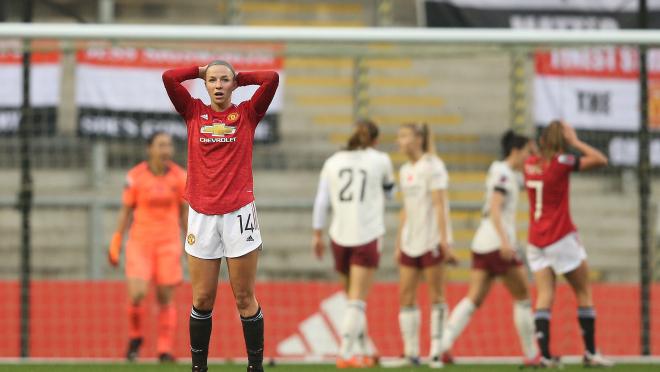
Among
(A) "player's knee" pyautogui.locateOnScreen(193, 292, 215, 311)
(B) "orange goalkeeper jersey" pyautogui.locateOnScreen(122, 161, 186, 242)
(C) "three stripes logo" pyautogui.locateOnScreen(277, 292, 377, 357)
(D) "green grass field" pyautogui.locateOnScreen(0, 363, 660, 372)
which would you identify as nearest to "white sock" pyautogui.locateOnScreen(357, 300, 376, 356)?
(D) "green grass field" pyautogui.locateOnScreen(0, 363, 660, 372)

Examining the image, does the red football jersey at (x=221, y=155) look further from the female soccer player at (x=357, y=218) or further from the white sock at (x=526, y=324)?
the white sock at (x=526, y=324)

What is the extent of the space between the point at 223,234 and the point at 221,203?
0.65 ft

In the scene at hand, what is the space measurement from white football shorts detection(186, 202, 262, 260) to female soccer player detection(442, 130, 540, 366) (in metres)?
4.31

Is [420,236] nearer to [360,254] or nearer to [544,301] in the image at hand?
[360,254]

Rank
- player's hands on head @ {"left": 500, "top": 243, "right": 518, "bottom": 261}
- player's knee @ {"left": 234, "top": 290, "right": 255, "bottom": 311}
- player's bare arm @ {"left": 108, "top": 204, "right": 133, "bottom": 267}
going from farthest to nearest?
player's bare arm @ {"left": 108, "top": 204, "right": 133, "bottom": 267} < player's hands on head @ {"left": 500, "top": 243, "right": 518, "bottom": 261} < player's knee @ {"left": 234, "top": 290, "right": 255, "bottom": 311}

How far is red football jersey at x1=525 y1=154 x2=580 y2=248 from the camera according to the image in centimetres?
1100

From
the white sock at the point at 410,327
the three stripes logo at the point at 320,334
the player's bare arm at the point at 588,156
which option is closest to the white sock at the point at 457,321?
the white sock at the point at 410,327

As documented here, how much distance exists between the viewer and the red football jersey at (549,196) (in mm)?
11000

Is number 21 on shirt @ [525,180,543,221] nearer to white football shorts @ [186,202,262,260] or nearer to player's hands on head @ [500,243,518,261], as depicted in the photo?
player's hands on head @ [500,243,518,261]

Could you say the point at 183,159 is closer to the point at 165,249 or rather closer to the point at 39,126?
the point at 39,126

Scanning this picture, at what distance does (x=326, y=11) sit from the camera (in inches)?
754

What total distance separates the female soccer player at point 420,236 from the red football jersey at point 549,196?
0.95 metres

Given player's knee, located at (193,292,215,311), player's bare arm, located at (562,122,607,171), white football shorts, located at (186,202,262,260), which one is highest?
player's bare arm, located at (562,122,607,171)

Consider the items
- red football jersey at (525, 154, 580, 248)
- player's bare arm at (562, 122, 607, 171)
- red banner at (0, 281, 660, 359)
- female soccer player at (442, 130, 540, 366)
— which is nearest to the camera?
player's bare arm at (562, 122, 607, 171)
